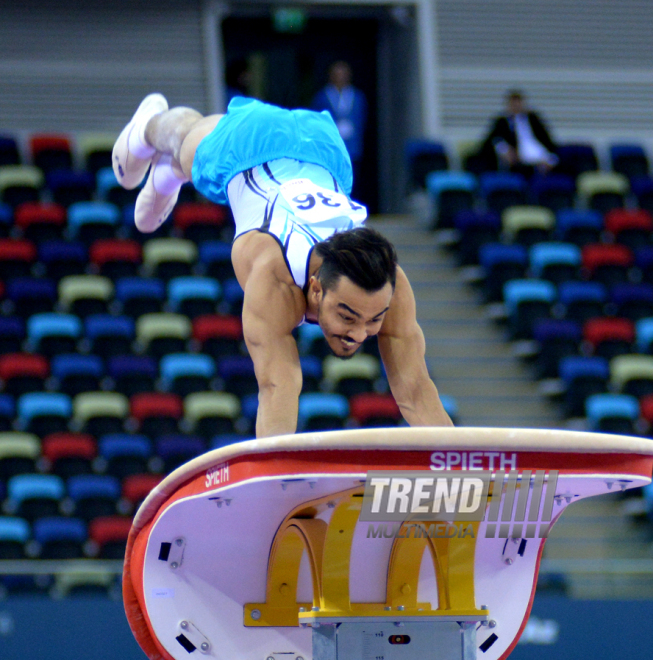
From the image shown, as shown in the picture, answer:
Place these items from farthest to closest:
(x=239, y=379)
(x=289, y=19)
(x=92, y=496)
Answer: (x=289, y=19), (x=239, y=379), (x=92, y=496)

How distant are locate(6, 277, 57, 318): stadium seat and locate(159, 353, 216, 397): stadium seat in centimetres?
108

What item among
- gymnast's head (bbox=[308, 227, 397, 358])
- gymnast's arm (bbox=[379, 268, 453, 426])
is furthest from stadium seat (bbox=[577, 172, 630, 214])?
gymnast's head (bbox=[308, 227, 397, 358])

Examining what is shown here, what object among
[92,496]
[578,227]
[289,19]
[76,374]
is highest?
[289,19]

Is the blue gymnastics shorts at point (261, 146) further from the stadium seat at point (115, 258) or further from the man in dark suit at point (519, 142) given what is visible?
the man in dark suit at point (519, 142)

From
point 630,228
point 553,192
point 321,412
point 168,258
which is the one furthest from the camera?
point 553,192

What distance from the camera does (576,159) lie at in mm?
9586

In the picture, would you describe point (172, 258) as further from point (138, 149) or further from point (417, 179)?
point (138, 149)

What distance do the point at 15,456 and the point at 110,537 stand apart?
933 millimetres

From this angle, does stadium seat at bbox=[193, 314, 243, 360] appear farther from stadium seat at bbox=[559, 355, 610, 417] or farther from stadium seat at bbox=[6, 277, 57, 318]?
stadium seat at bbox=[559, 355, 610, 417]

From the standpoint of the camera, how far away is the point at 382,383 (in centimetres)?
736

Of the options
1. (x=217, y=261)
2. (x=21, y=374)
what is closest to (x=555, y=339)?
(x=217, y=261)

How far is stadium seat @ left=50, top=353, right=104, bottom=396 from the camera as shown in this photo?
22.6ft

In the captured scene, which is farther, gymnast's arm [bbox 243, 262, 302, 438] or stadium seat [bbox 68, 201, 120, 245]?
stadium seat [bbox 68, 201, 120, 245]

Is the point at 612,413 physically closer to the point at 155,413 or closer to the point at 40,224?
the point at 155,413
